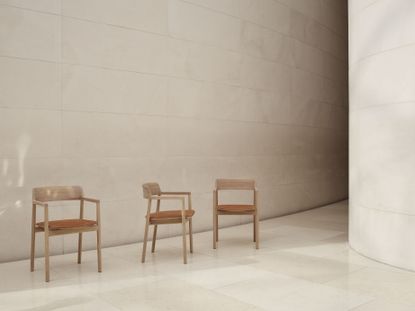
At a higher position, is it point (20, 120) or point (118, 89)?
point (118, 89)

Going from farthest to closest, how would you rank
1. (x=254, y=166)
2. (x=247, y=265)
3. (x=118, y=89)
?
(x=254, y=166)
(x=118, y=89)
(x=247, y=265)

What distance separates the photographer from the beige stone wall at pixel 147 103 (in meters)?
4.24

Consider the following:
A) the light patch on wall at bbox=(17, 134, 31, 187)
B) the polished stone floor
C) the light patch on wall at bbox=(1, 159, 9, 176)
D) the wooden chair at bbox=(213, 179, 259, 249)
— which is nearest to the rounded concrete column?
the polished stone floor

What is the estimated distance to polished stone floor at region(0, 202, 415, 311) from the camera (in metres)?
2.93

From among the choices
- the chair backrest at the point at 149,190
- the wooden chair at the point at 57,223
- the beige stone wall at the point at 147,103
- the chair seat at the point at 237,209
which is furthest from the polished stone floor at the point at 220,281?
the beige stone wall at the point at 147,103

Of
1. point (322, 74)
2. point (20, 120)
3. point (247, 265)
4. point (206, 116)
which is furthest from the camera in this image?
point (322, 74)

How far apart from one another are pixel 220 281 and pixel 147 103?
246 centimetres

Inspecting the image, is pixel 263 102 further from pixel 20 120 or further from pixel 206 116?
pixel 20 120

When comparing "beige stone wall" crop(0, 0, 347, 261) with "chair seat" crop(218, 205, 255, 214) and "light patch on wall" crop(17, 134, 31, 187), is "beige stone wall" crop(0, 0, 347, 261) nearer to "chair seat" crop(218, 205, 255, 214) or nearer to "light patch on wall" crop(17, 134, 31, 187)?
"light patch on wall" crop(17, 134, 31, 187)

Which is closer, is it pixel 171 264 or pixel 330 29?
pixel 171 264

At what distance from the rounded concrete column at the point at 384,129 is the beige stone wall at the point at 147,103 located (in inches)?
78.7

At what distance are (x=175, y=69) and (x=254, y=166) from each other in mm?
1977

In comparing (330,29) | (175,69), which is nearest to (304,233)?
(175,69)

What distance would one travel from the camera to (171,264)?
402 cm
